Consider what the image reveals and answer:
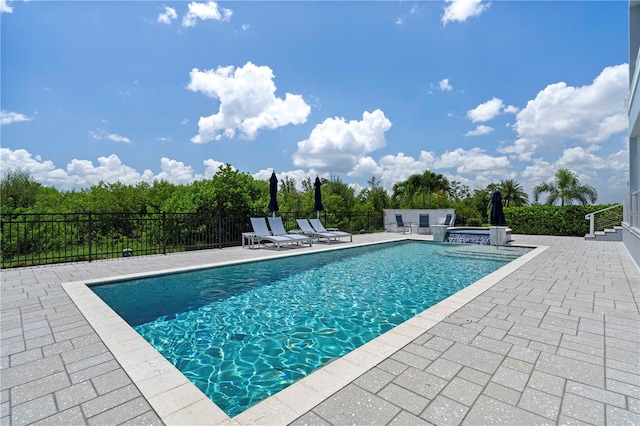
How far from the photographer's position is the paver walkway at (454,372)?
6.46 feet

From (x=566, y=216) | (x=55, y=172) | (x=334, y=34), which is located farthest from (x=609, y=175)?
(x=55, y=172)

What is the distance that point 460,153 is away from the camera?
26828 millimetres

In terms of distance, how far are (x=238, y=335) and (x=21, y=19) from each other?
8784 millimetres

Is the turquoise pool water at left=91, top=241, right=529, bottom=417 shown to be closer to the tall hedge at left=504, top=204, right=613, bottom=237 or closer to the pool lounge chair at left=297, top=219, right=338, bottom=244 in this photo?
the pool lounge chair at left=297, top=219, right=338, bottom=244

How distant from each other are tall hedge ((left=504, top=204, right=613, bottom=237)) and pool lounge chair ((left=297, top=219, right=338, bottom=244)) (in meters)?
12.0

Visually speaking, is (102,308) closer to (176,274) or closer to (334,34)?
(176,274)

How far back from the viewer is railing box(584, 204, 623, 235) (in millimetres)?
15336

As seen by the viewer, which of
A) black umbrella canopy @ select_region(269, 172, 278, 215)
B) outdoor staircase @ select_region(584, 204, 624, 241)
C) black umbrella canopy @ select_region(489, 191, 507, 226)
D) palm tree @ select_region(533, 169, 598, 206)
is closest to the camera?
black umbrella canopy @ select_region(489, 191, 507, 226)

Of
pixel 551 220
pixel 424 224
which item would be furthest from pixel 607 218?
pixel 424 224

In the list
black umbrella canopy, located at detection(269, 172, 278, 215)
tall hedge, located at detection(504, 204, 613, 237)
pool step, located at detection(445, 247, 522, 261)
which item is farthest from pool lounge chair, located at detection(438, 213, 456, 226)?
black umbrella canopy, located at detection(269, 172, 278, 215)

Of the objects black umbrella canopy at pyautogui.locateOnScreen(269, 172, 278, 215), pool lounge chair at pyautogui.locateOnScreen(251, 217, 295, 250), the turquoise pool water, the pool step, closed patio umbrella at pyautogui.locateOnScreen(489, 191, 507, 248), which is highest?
black umbrella canopy at pyautogui.locateOnScreen(269, 172, 278, 215)

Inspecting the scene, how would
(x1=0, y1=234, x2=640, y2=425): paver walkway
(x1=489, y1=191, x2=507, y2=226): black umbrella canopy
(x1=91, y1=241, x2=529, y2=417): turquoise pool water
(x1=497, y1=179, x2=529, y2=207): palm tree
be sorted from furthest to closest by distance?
(x1=497, y1=179, x2=529, y2=207): palm tree, (x1=489, y1=191, x2=507, y2=226): black umbrella canopy, (x1=91, y1=241, x2=529, y2=417): turquoise pool water, (x1=0, y1=234, x2=640, y2=425): paver walkway

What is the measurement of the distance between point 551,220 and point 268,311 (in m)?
18.5

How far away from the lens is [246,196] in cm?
1349
